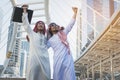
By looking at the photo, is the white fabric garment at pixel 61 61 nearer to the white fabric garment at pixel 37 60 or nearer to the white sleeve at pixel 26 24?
the white fabric garment at pixel 37 60

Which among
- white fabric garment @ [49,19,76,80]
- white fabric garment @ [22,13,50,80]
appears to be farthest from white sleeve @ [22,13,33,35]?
white fabric garment @ [49,19,76,80]

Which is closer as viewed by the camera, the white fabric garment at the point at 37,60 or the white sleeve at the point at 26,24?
the white fabric garment at the point at 37,60

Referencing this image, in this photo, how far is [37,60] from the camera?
2.56m

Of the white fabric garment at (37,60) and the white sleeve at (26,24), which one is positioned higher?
the white sleeve at (26,24)

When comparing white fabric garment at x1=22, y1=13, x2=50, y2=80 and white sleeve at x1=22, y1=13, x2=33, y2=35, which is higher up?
white sleeve at x1=22, y1=13, x2=33, y2=35

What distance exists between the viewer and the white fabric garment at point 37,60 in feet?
8.38

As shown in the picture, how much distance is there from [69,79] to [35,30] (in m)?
0.60

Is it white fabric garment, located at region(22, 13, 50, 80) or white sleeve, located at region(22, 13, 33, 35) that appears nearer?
white fabric garment, located at region(22, 13, 50, 80)

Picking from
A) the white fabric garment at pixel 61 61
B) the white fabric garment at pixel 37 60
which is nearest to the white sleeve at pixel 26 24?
the white fabric garment at pixel 37 60

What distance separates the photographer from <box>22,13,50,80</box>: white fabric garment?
2553 millimetres

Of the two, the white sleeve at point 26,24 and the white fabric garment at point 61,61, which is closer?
the white fabric garment at point 61,61

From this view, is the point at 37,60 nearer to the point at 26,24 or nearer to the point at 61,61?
the point at 61,61

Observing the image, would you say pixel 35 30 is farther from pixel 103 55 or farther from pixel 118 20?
pixel 103 55

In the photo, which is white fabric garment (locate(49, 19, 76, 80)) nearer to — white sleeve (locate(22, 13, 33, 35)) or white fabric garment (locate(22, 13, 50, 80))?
white fabric garment (locate(22, 13, 50, 80))
